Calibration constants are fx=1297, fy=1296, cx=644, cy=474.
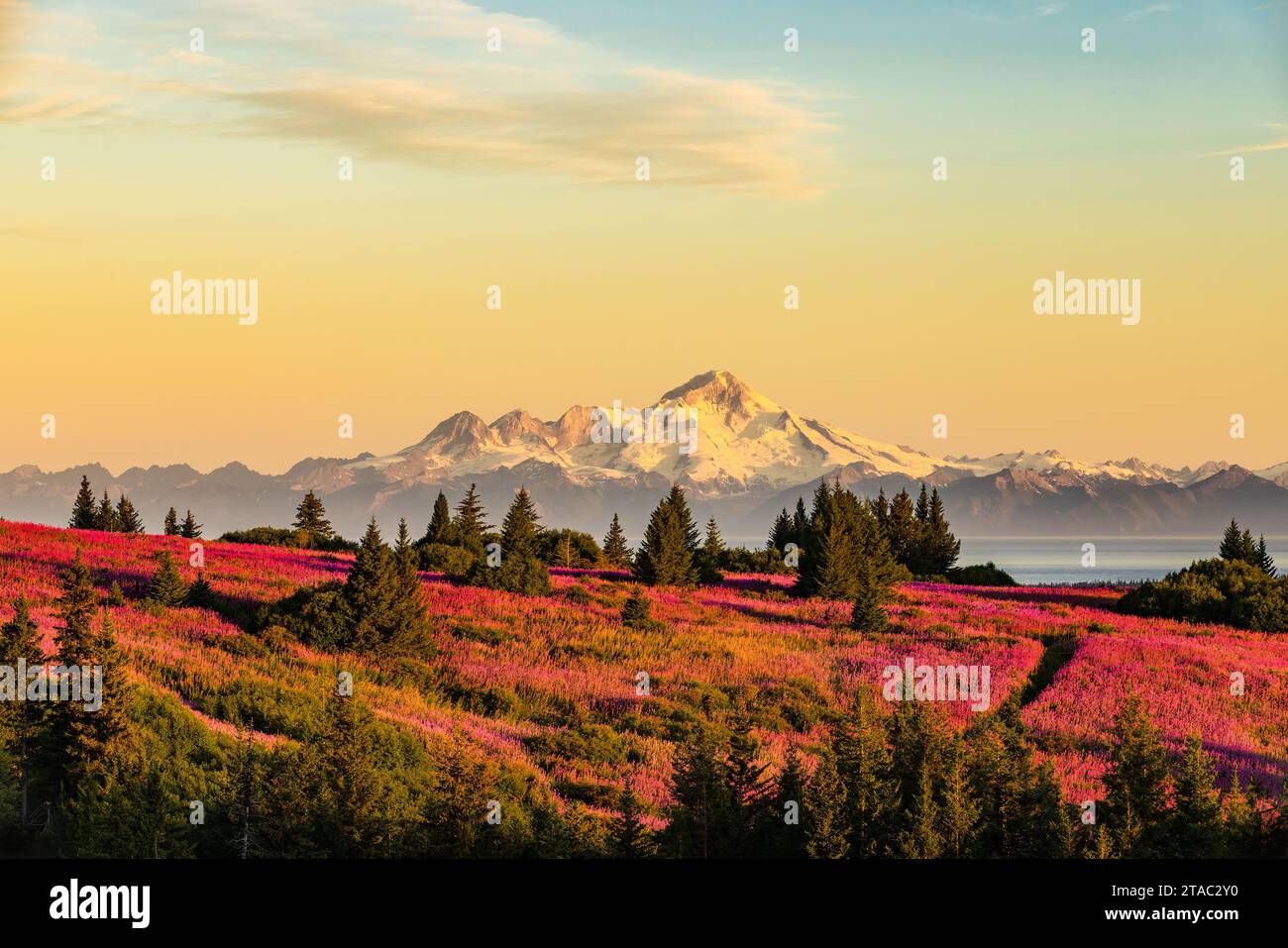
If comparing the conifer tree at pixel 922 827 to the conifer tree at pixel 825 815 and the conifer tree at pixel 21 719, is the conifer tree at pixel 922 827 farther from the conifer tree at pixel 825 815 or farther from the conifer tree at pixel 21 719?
the conifer tree at pixel 21 719

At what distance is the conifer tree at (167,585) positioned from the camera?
39.1 meters

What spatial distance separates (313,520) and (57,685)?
55322mm

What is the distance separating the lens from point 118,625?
34812mm

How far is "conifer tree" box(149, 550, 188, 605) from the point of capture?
128ft

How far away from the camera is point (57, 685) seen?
2298cm

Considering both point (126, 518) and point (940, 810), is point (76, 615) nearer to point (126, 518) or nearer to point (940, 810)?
point (940, 810)

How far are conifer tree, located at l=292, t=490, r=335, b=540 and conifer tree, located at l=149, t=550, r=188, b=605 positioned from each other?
106 ft

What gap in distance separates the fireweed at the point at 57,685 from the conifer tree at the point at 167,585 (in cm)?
1561

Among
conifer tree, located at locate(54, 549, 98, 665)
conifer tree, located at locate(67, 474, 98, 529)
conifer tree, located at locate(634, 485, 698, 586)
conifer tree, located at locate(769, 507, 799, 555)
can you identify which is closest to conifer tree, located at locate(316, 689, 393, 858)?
conifer tree, located at locate(54, 549, 98, 665)

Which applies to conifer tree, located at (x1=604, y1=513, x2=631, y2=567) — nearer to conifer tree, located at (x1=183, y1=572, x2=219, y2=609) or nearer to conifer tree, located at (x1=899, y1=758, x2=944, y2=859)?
conifer tree, located at (x1=183, y1=572, x2=219, y2=609)

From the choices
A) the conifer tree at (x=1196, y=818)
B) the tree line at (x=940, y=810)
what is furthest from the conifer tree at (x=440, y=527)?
the conifer tree at (x=1196, y=818)

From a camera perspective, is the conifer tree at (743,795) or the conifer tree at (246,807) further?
the conifer tree at (743,795)
